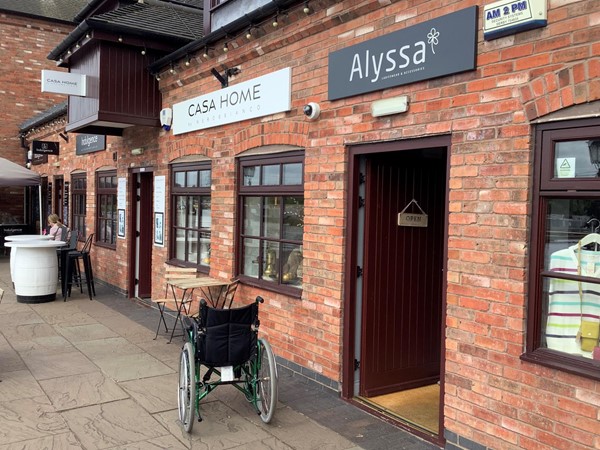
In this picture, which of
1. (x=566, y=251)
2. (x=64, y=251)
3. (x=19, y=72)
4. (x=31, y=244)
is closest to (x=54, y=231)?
(x=64, y=251)

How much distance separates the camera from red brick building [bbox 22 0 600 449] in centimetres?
348

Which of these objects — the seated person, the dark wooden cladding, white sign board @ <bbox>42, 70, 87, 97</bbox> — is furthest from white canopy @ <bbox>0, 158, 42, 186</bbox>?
white sign board @ <bbox>42, 70, 87, 97</bbox>

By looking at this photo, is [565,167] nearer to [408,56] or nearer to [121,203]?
[408,56]

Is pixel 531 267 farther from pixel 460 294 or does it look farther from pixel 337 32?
pixel 337 32

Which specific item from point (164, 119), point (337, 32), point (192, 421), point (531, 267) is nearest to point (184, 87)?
point (164, 119)

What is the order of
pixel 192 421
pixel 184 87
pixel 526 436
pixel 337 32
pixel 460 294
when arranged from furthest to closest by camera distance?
pixel 184 87 < pixel 337 32 < pixel 192 421 < pixel 460 294 < pixel 526 436

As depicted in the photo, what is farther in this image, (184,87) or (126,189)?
(126,189)

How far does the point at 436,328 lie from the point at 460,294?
1.80 m

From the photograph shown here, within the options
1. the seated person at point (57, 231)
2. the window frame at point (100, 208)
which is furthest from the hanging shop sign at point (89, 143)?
the seated person at point (57, 231)

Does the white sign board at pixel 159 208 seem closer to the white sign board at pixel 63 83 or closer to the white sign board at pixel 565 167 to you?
the white sign board at pixel 63 83

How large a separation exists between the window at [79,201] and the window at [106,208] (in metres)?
1.19

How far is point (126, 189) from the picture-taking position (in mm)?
10344

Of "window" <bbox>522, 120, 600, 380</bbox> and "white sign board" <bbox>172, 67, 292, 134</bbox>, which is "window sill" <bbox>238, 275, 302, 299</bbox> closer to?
"white sign board" <bbox>172, 67, 292, 134</bbox>

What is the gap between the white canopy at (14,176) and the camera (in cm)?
1370
